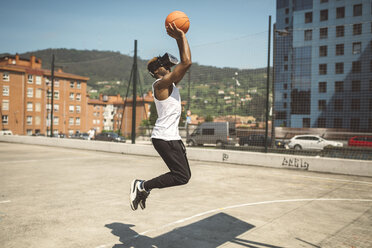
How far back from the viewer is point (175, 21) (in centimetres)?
361

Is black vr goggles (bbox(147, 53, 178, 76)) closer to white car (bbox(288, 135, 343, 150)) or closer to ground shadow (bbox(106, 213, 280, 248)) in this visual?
ground shadow (bbox(106, 213, 280, 248))

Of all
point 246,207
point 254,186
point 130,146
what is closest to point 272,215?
point 246,207

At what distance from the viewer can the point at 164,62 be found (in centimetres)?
376

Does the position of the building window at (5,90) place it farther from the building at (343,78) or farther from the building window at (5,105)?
the building at (343,78)

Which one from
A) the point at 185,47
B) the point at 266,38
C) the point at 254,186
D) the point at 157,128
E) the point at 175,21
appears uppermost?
the point at 266,38

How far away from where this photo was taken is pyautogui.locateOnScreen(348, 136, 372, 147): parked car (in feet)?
65.7

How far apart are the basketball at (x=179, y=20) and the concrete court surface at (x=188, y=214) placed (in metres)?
2.74

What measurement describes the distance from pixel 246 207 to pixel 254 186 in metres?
2.49

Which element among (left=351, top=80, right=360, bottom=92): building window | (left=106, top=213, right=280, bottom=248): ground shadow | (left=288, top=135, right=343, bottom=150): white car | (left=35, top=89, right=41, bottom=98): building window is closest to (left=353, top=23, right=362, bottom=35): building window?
(left=351, top=80, right=360, bottom=92): building window

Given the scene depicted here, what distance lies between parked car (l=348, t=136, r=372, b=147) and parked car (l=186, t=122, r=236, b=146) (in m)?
9.86

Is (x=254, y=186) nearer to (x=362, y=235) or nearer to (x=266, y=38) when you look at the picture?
(x=362, y=235)

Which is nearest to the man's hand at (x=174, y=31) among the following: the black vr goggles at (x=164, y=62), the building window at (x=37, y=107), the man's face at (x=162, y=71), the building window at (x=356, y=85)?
the black vr goggles at (x=164, y=62)

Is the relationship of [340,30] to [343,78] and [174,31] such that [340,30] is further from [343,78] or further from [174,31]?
[174,31]

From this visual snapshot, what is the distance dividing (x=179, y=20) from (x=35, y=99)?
7712 centimetres
